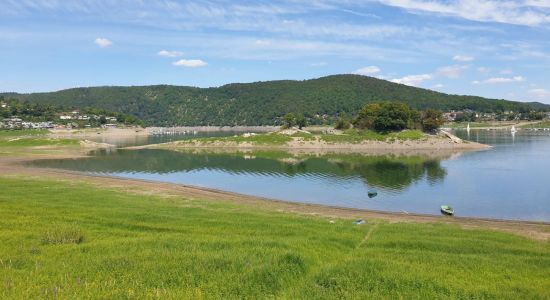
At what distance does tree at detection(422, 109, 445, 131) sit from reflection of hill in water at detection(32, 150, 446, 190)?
35312 mm

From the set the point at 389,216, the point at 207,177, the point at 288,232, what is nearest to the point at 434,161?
the point at 207,177

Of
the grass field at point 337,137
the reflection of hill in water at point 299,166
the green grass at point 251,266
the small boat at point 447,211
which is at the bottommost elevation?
the small boat at point 447,211

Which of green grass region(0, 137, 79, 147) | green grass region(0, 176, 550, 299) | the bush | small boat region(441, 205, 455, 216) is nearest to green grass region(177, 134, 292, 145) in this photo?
green grass region(0, 137, 79, 147)

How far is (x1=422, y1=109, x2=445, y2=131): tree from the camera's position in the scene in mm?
122000

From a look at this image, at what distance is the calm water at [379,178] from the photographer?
40.9 m

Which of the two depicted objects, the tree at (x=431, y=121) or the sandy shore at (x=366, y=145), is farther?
the tree at (x=431, y=121)

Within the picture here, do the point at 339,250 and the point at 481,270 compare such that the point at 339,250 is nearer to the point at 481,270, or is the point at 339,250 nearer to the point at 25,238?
the point at 481,270

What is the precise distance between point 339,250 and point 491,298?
6114 millimetres

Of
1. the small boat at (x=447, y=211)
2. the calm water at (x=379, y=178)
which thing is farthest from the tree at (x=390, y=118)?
the small boat at (x=447, y=211)

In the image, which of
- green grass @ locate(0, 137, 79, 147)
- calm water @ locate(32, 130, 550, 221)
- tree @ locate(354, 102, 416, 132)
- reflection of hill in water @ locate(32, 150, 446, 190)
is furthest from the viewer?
tree @ locate(354, 102, 416, 132)

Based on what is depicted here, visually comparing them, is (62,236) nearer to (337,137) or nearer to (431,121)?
(337,137)

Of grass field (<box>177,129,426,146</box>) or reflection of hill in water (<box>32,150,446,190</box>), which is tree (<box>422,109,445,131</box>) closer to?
grass field (<box>177,129,426,146</box>)

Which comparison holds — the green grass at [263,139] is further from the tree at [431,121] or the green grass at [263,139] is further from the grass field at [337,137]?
the tree at [431,121]

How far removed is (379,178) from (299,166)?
1874 centimetres
